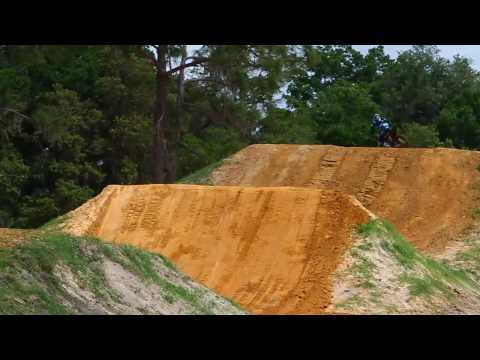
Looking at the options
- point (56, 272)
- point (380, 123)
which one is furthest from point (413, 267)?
point (380, 123)

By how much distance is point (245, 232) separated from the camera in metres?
24.3

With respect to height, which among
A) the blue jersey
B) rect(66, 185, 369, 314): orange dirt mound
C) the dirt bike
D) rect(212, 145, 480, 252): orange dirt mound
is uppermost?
the blue jersey

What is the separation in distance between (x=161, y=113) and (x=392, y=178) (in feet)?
34.5

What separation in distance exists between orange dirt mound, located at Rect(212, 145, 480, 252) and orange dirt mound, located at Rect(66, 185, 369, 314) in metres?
5.26

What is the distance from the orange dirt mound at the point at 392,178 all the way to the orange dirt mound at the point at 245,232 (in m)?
5.26

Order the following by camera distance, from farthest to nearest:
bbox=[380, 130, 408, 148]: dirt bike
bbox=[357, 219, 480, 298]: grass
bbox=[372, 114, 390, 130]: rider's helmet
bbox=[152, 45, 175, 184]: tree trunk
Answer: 1. bbox=[152, 45, 175, 184]: tree trunk
2. bbox=[380, 130, 408, 148]: dirt bike
3. bbox=[372, 114, 390, 130]: rider's helmet
4. bbox=[357, 219, 480, 298]: grass

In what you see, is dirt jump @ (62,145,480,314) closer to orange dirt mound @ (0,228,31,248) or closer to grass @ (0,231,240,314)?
grass @ (0,231,240,314)

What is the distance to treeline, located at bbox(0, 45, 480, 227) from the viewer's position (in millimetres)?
38000

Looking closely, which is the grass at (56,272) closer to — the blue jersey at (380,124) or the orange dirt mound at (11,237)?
the orange dirt mound at (11,237)

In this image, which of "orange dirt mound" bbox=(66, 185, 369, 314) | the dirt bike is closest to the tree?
the dirt bike

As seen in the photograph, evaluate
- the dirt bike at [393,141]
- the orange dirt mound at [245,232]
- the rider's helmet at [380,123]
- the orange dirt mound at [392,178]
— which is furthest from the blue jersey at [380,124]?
the orange dirt mound at [245,232]
